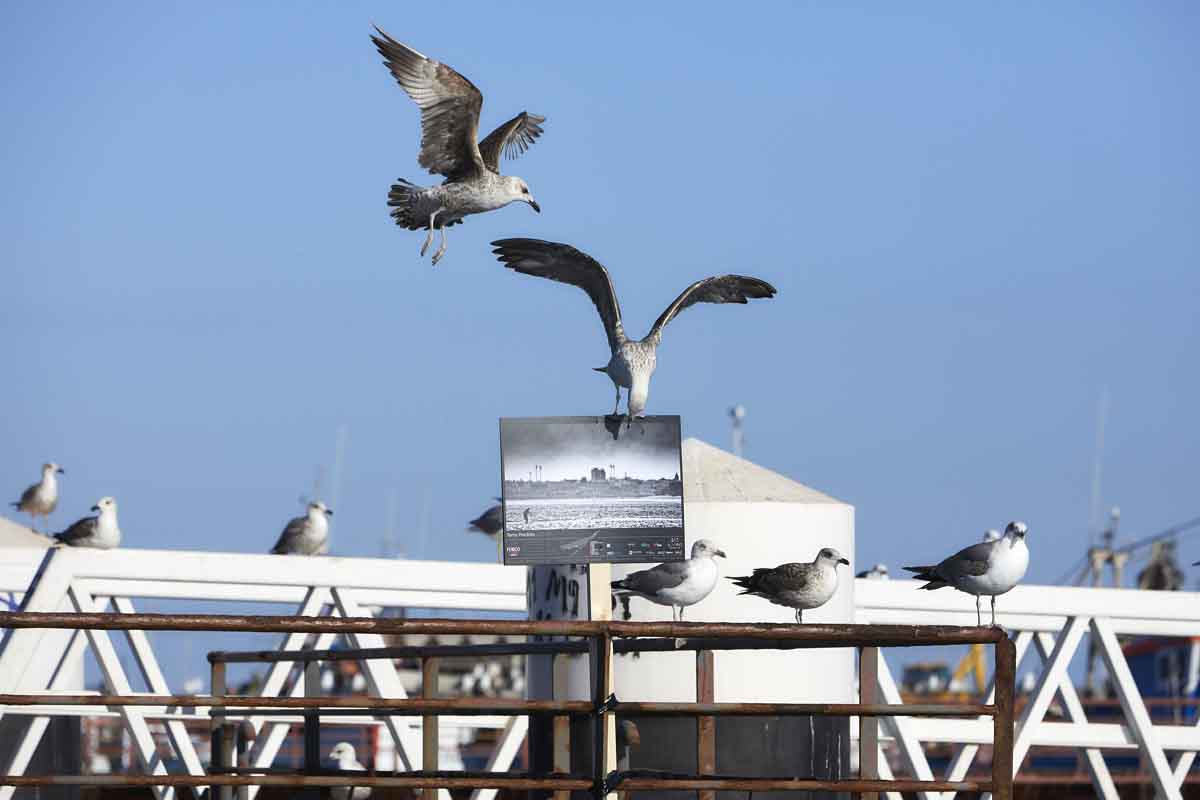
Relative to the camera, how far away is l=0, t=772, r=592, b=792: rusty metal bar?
9.89m

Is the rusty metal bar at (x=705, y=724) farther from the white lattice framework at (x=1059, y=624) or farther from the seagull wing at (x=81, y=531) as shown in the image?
the seagull wing at (x=81, y=531)

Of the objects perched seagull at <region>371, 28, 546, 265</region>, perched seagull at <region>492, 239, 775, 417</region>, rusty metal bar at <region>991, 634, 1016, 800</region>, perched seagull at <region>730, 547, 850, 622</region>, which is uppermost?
perched seagull at <region>371, 28, 546, 265</region>

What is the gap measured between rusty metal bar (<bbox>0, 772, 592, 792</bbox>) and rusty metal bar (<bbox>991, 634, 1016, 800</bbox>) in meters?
2.08

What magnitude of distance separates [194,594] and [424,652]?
5.69 m

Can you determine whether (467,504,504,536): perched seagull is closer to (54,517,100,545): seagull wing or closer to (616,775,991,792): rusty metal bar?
(54,517,100,545): seagull wing

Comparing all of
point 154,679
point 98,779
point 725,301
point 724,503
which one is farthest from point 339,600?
point 98,779

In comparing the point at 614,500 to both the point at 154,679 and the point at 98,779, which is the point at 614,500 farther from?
the point at 154,679

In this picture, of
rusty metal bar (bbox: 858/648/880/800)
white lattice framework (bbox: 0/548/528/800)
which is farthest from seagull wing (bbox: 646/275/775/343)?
white lattice framework (bbox: 0/548/528/800)

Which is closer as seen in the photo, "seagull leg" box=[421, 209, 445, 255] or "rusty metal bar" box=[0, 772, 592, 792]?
"rusty metal bar" box=[0, 772, 592, 792]

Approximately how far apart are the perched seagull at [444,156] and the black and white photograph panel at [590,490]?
3.88 meters

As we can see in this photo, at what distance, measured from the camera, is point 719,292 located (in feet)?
45.3

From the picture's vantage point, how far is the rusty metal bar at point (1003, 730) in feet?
34.3

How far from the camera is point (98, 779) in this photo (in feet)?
35.2

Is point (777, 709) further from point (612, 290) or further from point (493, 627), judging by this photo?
point (612, 290)
